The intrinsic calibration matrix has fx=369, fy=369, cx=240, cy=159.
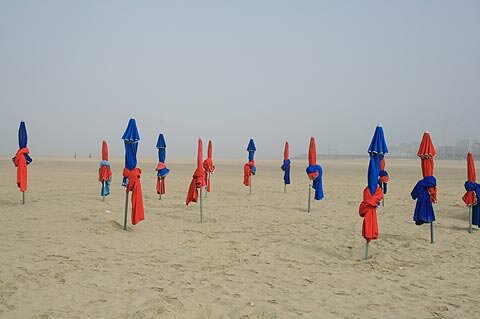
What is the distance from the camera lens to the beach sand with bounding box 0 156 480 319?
5.57m

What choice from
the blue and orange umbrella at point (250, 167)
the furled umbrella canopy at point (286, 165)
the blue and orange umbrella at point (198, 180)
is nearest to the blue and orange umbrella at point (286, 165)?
the furled umbrella canopy at point (286, 165)

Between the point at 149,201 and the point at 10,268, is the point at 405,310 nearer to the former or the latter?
the point at 10,268

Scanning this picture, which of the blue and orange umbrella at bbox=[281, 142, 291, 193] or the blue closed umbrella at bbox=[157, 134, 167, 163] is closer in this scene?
the blue closed umbrella at bbox=[157, 134, 167, 163]

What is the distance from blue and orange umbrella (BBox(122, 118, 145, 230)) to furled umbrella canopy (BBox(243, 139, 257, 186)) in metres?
9.71

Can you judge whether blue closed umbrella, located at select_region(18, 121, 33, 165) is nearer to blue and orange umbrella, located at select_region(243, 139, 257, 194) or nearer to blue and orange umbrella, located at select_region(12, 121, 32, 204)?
blue and orange umbrella, located at select_region(12, 121, 32, 204)

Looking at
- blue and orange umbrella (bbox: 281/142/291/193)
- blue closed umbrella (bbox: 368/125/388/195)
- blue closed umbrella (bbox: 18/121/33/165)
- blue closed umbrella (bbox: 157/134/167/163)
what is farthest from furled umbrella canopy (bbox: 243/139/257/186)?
blue closed umbrella (bbox: 368/125/388/195)

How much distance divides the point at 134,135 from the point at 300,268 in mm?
5917

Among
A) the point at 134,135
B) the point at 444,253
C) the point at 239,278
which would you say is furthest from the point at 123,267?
the point at 444,253

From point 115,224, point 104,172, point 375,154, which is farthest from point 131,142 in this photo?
point 375,154

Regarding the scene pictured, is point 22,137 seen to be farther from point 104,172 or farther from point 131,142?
point 131,142

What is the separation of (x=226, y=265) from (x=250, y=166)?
39.8ft

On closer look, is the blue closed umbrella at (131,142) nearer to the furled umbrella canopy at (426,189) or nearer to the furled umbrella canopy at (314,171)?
the furled umbrella canopy at (314,171)

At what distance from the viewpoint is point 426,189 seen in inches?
377

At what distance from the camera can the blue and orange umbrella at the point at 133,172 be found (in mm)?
10117
